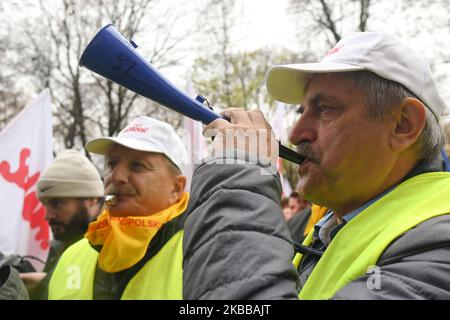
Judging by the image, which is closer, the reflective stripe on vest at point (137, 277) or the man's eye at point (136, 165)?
the reflective stripe on vest at point (137, 277)

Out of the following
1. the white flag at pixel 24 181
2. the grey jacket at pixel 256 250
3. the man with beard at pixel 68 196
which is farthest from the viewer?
the white flag at pixel 24 181

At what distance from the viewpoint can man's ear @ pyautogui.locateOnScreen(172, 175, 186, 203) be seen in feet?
10.5

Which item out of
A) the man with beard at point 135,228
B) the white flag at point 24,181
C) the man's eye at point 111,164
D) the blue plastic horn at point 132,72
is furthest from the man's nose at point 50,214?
the blue plastic horn at point 132,72

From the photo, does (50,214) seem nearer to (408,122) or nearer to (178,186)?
(178,186)

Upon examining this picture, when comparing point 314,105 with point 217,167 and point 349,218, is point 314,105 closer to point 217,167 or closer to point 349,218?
point 349,218

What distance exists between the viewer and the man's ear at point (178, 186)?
10.5ft

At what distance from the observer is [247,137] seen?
1.43 meters

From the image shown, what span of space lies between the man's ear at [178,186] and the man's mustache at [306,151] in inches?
62.4

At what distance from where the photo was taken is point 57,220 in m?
4.32

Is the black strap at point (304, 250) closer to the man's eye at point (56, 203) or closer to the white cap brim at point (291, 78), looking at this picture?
the white cap brim at point (291, 78)

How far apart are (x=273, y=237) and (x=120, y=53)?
0.76 m

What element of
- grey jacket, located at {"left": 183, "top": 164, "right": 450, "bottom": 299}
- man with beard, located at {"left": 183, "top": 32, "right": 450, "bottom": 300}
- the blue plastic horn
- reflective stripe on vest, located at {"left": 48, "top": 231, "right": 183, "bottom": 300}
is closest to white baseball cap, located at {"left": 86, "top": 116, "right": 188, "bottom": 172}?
reflective stripe on vest, located at {"left": 48, "top": 231, "right": 183, "bottom": 300}

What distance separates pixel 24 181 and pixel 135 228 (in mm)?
2222
